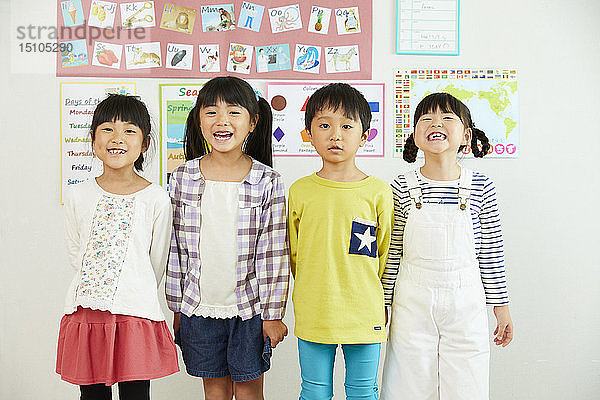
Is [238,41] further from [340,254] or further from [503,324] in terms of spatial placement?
[503,324]

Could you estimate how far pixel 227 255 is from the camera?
161 cm

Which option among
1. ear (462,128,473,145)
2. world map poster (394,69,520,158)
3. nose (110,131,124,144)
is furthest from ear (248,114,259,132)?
world map poster (394,69,520,158)

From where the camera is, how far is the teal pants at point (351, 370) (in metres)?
1.61

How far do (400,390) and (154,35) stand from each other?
1.65 m

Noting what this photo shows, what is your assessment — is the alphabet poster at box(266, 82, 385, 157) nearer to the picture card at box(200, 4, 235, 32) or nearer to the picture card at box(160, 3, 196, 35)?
the picture card at box(200, 4, 235, 32)

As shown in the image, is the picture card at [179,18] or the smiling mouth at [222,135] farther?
the picture card at [179,18]

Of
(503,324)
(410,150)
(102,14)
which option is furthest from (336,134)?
(102,14)

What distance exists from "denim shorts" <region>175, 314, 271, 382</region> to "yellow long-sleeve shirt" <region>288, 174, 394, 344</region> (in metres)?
0.13

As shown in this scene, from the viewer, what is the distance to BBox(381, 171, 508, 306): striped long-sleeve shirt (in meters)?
1.64

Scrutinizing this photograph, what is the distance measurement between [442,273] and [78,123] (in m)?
1.60

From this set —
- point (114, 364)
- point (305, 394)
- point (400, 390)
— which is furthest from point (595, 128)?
point (114, 364)

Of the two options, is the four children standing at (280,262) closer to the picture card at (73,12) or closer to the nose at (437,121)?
the nose at (437,121)

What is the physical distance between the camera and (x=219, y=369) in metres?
1.63

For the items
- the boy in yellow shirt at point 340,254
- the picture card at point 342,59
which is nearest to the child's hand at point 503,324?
the boy in yellow shirt at point 340,254
